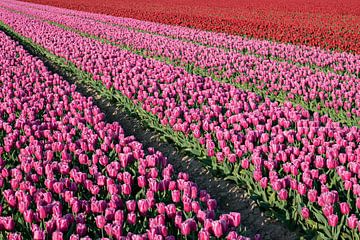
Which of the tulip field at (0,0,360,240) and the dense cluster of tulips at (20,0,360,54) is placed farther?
the dense cluster of tulips at (20,0,360,54)

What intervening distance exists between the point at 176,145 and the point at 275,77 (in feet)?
12.0

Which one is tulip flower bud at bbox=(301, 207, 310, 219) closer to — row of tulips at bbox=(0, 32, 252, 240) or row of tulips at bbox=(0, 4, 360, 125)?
row of tulips at bbox=(0, 32, 252, 240)

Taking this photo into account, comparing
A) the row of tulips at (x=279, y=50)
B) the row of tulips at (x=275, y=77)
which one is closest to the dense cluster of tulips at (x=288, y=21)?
the row of tulips at (x=279, y=50)

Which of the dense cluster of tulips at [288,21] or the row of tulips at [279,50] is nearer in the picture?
the row of tulips at [279,50]

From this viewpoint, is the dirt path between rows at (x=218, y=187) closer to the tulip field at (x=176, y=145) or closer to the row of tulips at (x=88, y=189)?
the tulip field at (x=176, y=145)

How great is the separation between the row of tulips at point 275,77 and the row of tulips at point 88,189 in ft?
12.9

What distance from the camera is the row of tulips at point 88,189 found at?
3.49 m

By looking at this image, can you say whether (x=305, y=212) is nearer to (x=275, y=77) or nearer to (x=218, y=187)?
(x=218, y=187)

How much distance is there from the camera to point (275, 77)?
9.34 meters

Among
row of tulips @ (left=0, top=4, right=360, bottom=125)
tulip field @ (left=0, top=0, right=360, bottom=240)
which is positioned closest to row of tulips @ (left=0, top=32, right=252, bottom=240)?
tulip field @ (left=0, top=0, right=360, bottom=240)

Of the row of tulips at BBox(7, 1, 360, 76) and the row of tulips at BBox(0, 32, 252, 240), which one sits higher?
the row of tulips at BBox(7, 1, 360, 76)

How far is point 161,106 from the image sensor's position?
7.44 meters

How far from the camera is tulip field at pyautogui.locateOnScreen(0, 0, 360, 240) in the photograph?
3.73 meters

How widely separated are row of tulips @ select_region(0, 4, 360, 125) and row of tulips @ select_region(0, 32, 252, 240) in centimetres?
393
